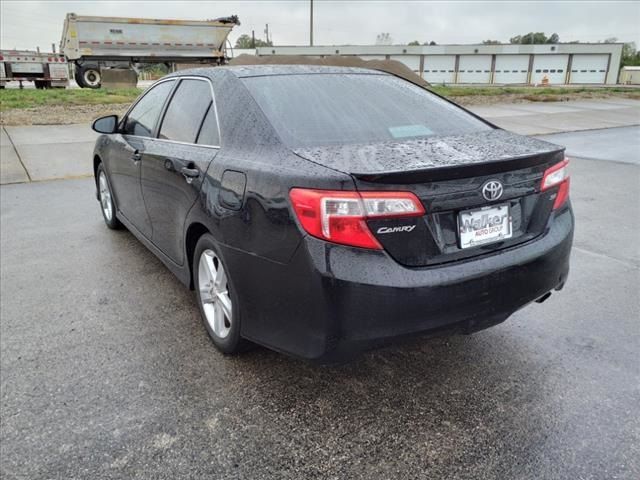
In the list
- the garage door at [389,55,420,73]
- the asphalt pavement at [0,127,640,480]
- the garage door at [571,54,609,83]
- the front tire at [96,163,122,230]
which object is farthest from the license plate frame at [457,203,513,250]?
the garage door at [571,54,609,83]

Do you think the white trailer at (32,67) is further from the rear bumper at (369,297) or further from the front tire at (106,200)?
the rear bumper at (369,297)

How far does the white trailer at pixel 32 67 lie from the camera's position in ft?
86.9

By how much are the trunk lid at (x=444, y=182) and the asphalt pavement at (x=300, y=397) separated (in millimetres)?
526

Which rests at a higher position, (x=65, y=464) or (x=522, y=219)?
(x=522, y=219)

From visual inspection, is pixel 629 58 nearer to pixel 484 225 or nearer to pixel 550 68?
pixel 550 68

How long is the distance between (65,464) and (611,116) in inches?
717

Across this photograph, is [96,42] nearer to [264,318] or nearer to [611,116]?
[611,116]

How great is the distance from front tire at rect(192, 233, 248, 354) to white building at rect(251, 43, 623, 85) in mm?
53501

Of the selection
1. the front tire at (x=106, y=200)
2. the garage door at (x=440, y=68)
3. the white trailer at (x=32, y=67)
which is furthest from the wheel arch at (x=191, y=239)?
the garage door at (x=440, y=68)

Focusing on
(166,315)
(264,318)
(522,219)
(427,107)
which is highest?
(427,107)

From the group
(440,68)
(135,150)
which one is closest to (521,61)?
(440,68)

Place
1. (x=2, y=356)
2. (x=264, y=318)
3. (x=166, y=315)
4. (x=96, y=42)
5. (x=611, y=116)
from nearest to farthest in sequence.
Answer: (x=264, y=318) → (x=2, y=356) → (x=166, y=315) → (x=611, y=116) → (x=96, y=42)

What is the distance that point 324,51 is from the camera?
52219 mm

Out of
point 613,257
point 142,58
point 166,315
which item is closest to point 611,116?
point 613,257
